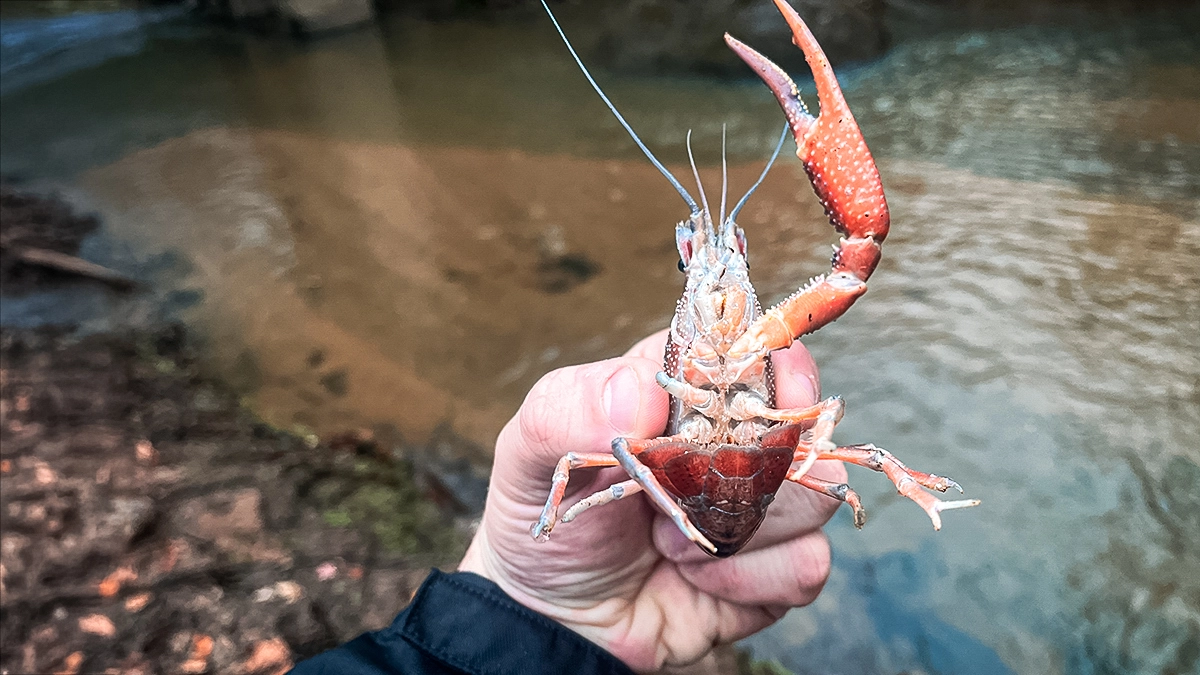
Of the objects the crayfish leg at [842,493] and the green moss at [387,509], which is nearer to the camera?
the crayfish leg at [842,493]

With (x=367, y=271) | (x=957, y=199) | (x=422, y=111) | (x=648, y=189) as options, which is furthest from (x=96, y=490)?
(x=422, y=111)

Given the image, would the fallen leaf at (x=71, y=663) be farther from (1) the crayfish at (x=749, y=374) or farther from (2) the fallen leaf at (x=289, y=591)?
(1) the crayfish at (x=749, y=374)

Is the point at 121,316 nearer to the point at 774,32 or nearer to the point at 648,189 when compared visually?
the point at 648,189

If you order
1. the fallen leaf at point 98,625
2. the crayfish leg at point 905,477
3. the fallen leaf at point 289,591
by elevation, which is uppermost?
the crayfish leg at point 905,477

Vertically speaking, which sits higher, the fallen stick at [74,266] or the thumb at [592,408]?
the thumb at [592,408]

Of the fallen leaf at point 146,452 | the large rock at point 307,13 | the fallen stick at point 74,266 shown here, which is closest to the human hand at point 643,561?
the fallen leaf at point 146,452

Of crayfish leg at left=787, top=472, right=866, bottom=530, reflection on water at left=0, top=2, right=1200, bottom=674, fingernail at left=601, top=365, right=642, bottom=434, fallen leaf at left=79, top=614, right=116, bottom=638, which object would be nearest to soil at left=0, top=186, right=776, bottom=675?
fallen leaf at left=79, top=614, right=116, bottom=638
